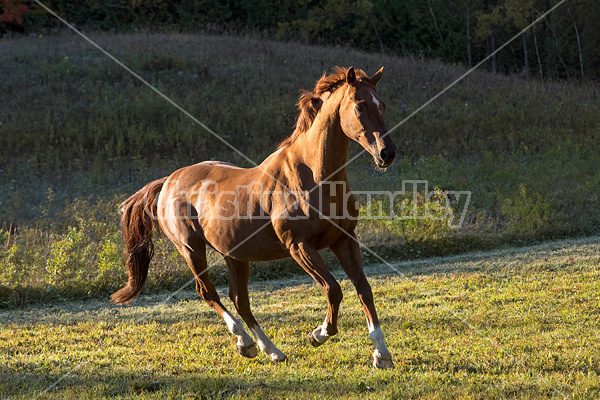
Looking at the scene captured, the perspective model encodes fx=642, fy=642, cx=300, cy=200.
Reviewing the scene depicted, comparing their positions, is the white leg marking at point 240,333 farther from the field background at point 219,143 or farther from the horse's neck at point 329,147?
the field background at point 219,143

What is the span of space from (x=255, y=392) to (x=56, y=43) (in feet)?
71.0

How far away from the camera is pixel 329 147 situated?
514 cm

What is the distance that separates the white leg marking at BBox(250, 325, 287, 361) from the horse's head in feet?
6.35

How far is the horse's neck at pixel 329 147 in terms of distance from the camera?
5109 mm

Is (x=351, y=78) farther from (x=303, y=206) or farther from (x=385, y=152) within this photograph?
(x=303, y=206)

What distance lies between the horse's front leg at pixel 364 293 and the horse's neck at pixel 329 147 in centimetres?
55

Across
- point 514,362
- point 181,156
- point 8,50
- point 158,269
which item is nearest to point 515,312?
point 514,362

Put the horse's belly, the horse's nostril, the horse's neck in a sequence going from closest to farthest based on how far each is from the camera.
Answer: the horse's nostril, the horse's neck, the horse's belly

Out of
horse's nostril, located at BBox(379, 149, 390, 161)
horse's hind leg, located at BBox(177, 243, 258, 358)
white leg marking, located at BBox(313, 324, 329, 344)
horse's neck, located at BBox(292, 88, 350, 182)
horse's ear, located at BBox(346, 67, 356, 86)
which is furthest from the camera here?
horse's hind leg, located at BBox(177, 243, 258, 358)

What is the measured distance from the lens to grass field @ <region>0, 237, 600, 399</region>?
4750 millimetres

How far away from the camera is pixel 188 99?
19.4 meters

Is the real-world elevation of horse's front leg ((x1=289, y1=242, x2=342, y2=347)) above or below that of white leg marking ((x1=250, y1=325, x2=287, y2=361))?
above

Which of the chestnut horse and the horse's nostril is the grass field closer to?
the chestnut horse

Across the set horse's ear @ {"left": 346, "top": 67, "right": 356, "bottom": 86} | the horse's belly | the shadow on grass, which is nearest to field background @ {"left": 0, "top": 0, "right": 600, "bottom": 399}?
the shadow on grass
